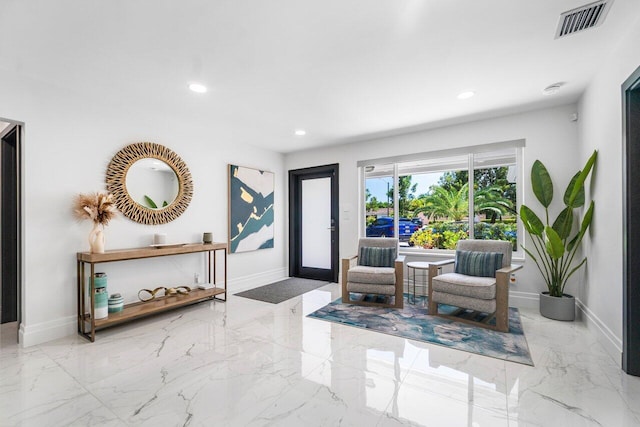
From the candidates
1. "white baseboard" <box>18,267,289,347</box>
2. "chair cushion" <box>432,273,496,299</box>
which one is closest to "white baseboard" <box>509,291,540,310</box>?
"chair cushion" <box>432,273,496,299</box>

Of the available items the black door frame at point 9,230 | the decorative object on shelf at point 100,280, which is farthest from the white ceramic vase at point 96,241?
→ the black door frame at point 9,230

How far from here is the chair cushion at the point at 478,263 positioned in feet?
10.7

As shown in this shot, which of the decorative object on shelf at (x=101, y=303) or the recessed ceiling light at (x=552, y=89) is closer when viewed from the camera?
the decorative object on shelf at (x=101, y=303)

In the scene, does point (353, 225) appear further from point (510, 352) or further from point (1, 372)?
point (1, 372)

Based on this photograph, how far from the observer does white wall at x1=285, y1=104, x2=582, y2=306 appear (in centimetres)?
341

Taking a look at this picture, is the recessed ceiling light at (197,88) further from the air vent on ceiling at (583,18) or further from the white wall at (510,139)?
the air vent on ceiling at (583,18)

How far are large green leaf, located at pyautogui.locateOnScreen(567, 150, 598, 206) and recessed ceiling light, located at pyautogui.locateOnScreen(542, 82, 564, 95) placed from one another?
735mm

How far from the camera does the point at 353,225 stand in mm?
4945

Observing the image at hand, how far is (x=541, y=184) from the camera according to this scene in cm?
338

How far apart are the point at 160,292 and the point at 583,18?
4.63 m

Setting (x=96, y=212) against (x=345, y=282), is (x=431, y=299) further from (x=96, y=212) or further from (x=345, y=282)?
(x=96, y=212)

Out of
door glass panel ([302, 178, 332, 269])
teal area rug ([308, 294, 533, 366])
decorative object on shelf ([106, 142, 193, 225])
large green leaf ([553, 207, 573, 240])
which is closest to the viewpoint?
teal area rug ([308, 294, 533, 366])

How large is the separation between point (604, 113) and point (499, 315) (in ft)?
6.66

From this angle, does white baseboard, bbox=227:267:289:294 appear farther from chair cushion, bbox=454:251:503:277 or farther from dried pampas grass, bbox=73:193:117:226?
chair cushion, bbox=454:251:503:277
